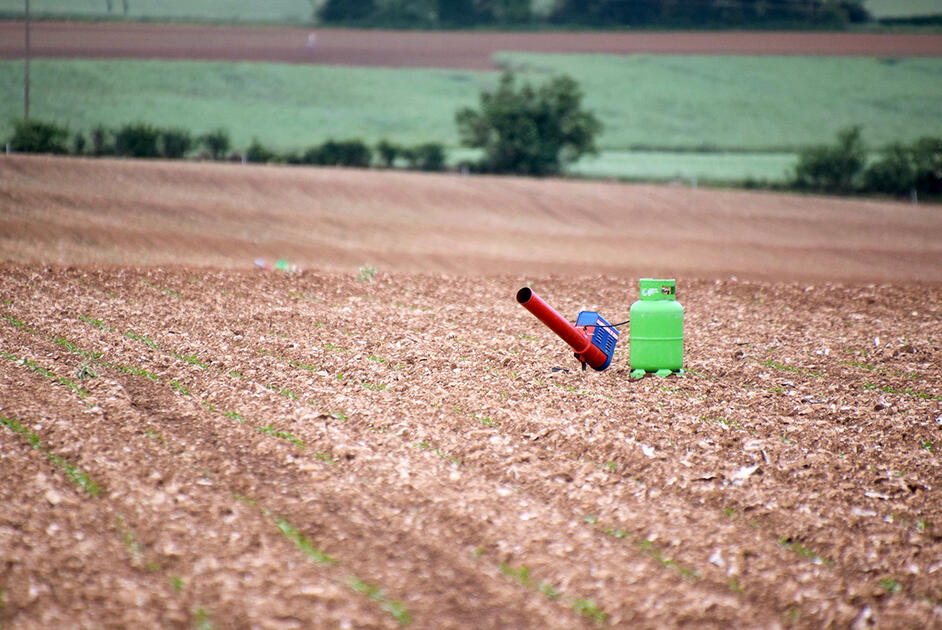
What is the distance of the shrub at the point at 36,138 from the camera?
38.3 metres

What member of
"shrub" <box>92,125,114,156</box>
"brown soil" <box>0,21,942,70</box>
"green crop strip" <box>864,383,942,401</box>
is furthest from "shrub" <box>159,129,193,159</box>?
"green crop strip" <box>864,383,942,401</box>

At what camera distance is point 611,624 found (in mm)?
4938

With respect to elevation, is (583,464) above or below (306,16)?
below

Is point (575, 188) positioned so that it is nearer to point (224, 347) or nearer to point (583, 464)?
point (224, 347)

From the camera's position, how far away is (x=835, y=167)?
46125 millimetres

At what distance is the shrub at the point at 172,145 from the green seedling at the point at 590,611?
3987 cm

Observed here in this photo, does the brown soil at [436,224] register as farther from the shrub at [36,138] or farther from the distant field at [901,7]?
the distant field at [901,7]

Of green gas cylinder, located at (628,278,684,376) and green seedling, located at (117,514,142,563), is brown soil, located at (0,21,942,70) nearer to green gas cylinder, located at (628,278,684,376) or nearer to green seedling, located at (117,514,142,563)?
green gas cylinder, located at (628,278,684,376)

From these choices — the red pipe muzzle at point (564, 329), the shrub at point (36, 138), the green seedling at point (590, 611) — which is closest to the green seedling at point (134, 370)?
the red pipe muzzle at point (564, 329)

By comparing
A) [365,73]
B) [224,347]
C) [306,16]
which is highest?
[306,16]

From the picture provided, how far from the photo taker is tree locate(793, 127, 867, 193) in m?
45.9

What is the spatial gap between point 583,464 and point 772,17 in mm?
74123

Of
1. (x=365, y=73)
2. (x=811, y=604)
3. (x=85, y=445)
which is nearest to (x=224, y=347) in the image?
(x=85, y=445)

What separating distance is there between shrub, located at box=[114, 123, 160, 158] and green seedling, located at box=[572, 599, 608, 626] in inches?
1574
